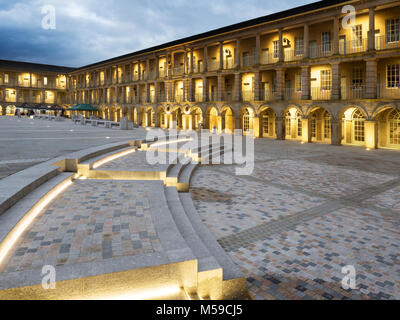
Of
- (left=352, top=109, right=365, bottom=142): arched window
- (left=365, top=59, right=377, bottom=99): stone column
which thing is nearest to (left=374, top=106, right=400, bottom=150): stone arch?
(left=365, top=59, right=377, bottom=99): stone column

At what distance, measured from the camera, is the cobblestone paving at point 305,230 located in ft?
14.7

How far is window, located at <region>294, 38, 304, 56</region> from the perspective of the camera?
29.2 metres

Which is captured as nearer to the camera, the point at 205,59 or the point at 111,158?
the point at 111,158

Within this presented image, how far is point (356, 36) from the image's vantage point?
25562mm

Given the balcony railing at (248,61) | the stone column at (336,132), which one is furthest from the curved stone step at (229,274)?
the balcony railing at (248,61)

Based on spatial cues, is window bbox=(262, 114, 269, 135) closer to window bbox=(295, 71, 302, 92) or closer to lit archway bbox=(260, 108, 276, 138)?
lit archway bbox=(260, 108, 276, 138)

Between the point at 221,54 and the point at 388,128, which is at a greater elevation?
the point at 221,54

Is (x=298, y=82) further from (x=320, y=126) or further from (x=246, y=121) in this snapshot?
(x=246, y=121)

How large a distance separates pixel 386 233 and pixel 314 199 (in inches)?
103

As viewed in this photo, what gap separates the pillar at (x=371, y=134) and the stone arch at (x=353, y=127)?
1.83m

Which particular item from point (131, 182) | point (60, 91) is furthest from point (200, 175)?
point (60, 91)

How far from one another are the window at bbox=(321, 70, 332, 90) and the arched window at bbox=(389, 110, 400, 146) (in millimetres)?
5816

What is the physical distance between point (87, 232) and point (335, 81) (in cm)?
2544

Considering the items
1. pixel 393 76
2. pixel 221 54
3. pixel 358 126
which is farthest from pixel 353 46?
pixel 221 54
